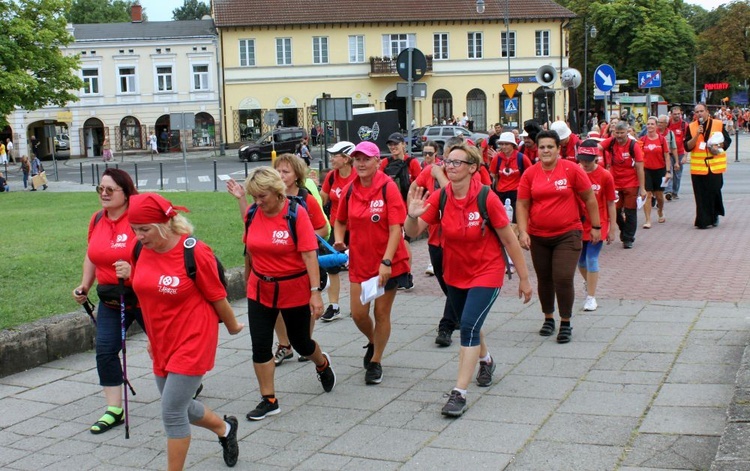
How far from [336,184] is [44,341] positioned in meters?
3.24

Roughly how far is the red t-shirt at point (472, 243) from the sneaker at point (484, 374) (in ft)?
2.47

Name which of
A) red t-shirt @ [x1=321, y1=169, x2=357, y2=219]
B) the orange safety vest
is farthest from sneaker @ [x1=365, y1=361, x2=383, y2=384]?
the orange safety vest

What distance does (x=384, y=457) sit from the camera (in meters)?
5.37

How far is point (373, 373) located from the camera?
6.97m

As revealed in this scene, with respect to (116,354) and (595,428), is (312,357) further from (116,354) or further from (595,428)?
(595,428)

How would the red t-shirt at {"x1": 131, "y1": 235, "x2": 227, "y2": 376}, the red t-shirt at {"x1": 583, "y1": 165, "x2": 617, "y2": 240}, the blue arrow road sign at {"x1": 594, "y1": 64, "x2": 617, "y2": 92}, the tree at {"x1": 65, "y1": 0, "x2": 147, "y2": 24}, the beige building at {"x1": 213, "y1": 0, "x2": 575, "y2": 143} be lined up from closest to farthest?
the red t-shirt at {"x1": 131, "y1": 235, "x2": 227, "y2": 376}, the red t-shirt at {"x1": 583, "y1": 165, "x2": 617, "y2": 240}, the blue arrow road sign at {"x1": 594, "y1": 64, "x2": 617, "y2": 92}, the beige building at {"x1": 213, "y1": 0, "x2": 575, "y2": 143}, the tree at {"x1": 65, "y1": 0, "x2": 147, "y2": 24}

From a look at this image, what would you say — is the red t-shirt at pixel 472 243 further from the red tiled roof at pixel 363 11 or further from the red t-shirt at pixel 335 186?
the red tiled roof at pixel 363 11

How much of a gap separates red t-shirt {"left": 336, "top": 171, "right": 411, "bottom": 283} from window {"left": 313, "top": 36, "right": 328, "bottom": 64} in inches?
2192

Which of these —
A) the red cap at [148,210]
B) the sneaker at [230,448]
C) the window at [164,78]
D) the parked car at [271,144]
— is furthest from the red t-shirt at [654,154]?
the window at [164,78]

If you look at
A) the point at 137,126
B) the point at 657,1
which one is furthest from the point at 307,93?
the point at 657,1

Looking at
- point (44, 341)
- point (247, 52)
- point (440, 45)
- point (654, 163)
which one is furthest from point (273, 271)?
point (440, 45)

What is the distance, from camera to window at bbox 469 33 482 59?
6291 centimetres

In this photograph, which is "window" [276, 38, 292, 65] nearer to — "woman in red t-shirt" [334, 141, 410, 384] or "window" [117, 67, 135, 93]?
"window" [117, 67, 135, 93]

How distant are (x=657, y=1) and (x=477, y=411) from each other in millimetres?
79853
